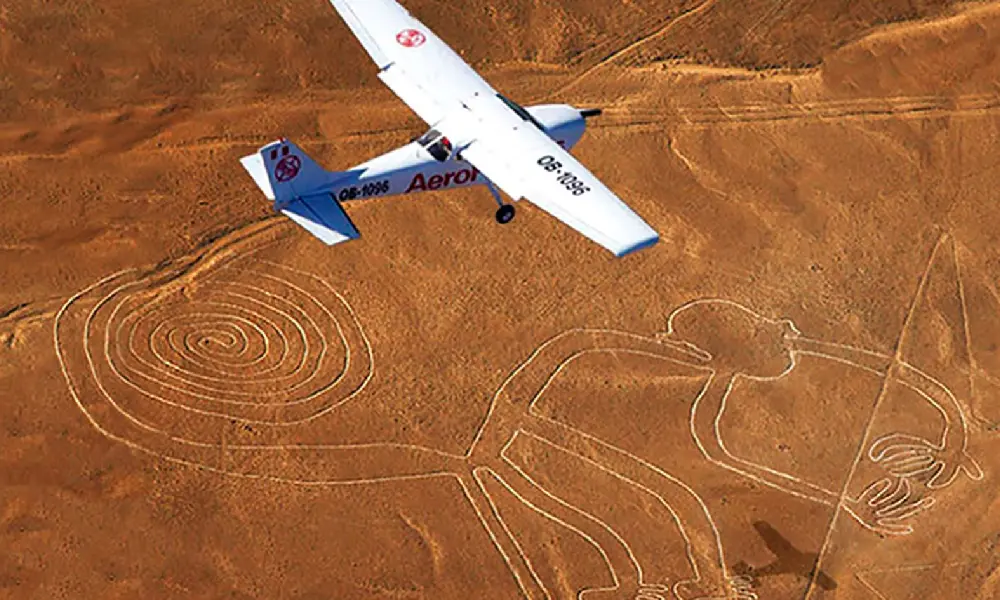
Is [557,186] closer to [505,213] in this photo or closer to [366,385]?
[505,213]

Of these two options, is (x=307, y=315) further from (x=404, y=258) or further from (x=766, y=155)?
(x=766, y=155)

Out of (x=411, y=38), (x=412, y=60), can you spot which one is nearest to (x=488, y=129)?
(x=412, y=60)

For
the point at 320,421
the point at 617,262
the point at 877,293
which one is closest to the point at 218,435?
the point at 320,421

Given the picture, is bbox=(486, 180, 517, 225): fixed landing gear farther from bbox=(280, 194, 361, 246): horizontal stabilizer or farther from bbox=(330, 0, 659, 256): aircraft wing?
bbox=(280, 194, 361, 246): horizontal stabilizer

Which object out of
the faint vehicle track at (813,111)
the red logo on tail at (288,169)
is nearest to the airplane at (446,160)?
the red logo on tail at (288,169)

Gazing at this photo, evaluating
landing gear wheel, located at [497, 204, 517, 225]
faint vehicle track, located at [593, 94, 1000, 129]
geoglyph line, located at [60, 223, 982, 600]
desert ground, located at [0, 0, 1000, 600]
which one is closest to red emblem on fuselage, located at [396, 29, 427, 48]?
desert ground, located at [0, 0, 1000, 600]

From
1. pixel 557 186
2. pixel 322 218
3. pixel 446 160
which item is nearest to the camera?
pixel 557 186

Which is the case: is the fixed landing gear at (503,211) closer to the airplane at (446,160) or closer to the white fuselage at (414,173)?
the airplane at (446,160)
